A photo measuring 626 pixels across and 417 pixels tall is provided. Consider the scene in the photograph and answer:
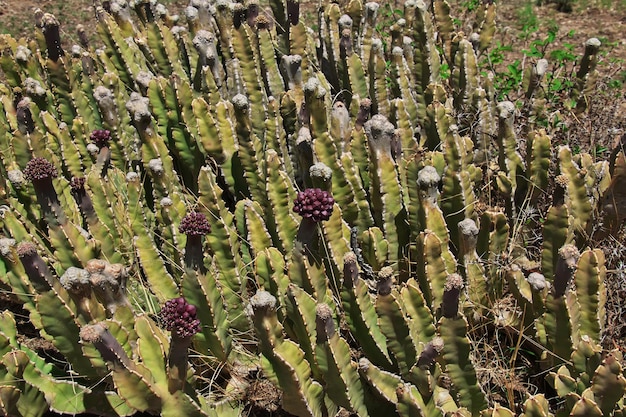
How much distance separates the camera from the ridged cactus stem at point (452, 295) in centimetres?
202

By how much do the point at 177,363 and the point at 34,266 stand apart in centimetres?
67

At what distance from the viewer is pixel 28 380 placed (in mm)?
2346

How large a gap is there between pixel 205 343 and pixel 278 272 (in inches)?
16.6

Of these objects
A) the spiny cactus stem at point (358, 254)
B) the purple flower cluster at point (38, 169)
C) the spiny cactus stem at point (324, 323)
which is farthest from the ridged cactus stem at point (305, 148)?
the purple flower cluster at point (38, 169)

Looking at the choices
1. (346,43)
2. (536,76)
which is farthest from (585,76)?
(346,43)

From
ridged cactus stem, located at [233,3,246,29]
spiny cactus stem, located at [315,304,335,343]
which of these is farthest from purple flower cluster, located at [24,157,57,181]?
ridged cactus stem, located at [233,3,246,29]

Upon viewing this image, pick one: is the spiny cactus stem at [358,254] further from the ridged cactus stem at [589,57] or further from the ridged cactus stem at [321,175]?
the ridged cactus stem at [589,57]

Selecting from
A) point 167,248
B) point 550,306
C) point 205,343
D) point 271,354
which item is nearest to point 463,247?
point 550,306

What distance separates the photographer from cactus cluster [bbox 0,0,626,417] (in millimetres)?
2195

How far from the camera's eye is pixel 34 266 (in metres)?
2.27

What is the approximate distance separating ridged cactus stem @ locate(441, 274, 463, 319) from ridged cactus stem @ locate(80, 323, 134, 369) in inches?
42.7

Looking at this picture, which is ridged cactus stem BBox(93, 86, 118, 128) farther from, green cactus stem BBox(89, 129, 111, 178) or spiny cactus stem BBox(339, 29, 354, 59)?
spiny cactus stem BBox(339, 29, 354, 59)

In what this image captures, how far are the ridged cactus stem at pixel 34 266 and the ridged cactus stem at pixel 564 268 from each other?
1863 mm

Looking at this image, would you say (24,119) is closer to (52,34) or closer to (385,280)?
(52,34)
